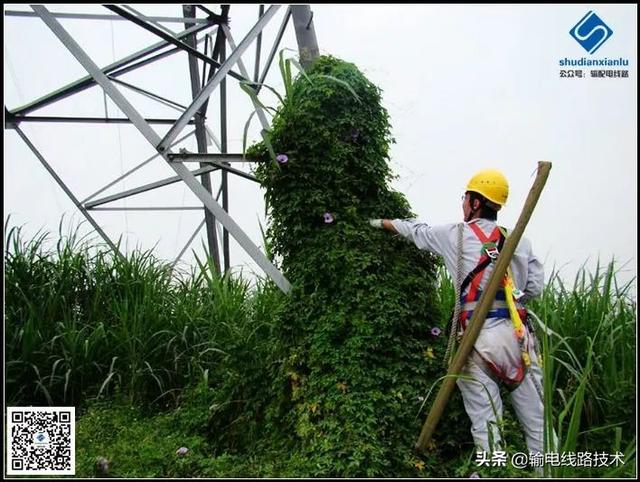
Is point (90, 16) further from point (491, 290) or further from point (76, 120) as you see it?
point (491, 290)

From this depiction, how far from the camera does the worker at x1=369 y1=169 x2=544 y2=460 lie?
321 centimetres

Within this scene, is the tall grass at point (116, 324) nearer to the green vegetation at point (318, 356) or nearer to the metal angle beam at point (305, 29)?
the green vegetation at point (318, 356)

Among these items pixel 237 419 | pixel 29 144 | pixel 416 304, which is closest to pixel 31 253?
pixel 29 144

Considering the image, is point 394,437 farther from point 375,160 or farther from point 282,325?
point 375,160

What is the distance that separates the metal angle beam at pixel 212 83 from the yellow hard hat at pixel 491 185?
1.83m

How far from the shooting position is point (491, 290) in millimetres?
3092

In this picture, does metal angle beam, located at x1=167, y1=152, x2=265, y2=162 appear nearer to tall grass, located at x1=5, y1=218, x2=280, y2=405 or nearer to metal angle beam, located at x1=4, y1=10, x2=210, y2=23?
tall grass, located at x1=5, y1=218, x2=280, y2=405

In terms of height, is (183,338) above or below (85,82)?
below

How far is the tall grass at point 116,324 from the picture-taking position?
177 inches

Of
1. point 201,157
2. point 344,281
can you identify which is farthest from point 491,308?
point 201,157

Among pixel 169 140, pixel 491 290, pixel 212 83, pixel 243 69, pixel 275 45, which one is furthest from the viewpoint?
pixel 243 69

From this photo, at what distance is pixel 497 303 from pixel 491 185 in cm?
68

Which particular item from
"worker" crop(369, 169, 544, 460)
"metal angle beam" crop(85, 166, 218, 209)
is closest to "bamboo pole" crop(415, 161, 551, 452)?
"worker" crop(369, 169, 544, 460)

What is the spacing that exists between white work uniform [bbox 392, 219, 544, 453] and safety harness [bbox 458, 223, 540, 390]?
0.02m
